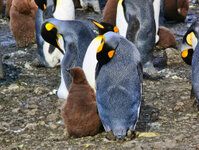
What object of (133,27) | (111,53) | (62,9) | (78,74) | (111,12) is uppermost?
(111,53)

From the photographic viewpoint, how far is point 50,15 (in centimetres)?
556

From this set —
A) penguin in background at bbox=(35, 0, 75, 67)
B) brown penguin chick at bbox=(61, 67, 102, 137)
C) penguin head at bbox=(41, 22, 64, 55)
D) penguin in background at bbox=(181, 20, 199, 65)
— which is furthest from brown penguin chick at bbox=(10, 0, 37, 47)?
brown penguin chick at bbox=(61, 67, 102, 137)

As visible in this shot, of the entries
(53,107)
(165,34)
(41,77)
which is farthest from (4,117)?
(165,34)

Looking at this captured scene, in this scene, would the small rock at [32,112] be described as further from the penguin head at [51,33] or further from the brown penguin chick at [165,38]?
the brown penguin chick at [165,38]

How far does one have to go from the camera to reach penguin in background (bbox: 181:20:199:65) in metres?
4.32

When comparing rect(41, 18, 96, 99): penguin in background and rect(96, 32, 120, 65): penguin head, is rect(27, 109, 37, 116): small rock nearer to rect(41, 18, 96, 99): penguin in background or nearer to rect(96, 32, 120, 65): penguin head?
rect(41, 18, 96, 99): penguin in background

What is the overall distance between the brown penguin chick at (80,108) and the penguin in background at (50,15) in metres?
2.34

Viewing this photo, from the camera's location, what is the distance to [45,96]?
4551 millimetres

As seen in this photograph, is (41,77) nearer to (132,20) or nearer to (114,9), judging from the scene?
(132,20)

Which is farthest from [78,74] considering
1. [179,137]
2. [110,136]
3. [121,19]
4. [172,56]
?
[172,56]

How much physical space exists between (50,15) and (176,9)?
10.7 ft

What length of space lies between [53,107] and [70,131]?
87cm

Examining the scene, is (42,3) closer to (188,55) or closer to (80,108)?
(188,55)

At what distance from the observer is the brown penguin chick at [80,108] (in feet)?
10.9
